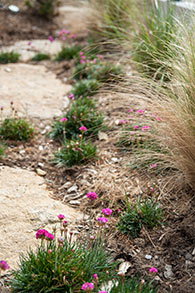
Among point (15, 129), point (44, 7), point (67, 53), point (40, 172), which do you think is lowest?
point (40, 172)

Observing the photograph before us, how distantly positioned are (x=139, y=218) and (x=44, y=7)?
5534 mm

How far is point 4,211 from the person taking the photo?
2410mm

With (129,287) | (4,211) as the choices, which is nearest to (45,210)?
(4,211)

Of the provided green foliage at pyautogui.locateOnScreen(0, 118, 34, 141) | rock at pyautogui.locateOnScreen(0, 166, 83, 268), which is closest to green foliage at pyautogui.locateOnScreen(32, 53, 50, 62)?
green foliage at pyautogui.locateOnScreen(0, 118, 34, 141)

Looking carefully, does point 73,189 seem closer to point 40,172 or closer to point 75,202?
point 75,202

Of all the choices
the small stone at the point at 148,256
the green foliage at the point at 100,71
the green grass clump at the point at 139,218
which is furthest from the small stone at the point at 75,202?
the green foliage at the point at 100,71

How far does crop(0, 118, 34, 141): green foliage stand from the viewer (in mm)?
3326

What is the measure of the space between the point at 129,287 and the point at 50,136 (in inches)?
75.1

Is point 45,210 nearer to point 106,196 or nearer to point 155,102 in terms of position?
point 106,196

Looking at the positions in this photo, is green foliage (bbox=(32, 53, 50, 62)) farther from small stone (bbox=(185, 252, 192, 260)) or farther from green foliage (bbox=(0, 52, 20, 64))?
small stone (bbox=(185, 252, 192, 260))

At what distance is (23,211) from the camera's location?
8.01ft

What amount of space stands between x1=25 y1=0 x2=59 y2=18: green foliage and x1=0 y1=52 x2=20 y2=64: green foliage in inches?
85.5

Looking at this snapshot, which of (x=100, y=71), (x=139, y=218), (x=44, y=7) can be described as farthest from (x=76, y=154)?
(x=44, y=7)

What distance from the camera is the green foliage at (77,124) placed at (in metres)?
3.41
